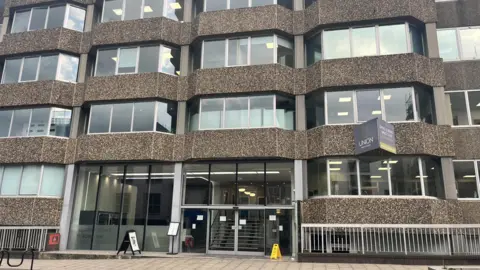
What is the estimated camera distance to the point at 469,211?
1443 cm

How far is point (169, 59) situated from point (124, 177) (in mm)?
6111

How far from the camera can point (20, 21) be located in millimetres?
20250

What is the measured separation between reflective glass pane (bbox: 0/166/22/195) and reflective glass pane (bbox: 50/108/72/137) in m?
2.41

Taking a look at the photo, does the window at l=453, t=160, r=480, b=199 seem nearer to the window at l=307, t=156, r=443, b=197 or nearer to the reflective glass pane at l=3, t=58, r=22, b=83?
the window at l=307, t=156, r=443, b=197

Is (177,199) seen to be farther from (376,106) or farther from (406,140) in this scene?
(406,140)

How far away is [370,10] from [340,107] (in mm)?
4481

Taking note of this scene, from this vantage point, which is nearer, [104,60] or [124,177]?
[124,177]

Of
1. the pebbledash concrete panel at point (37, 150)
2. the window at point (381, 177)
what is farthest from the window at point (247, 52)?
the pebbledash concrete panel at point (37, 150)

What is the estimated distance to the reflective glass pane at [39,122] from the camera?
711 inches

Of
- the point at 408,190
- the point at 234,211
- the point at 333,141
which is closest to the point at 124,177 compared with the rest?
the point at 234,211

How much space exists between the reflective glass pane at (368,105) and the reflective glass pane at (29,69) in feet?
53.0

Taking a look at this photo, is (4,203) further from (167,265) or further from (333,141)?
→ (333,141)

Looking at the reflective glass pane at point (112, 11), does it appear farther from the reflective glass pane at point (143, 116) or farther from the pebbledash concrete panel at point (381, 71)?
the pebbledash concrete panel at point (381, 71)

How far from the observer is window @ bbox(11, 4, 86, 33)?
64.1 ft
